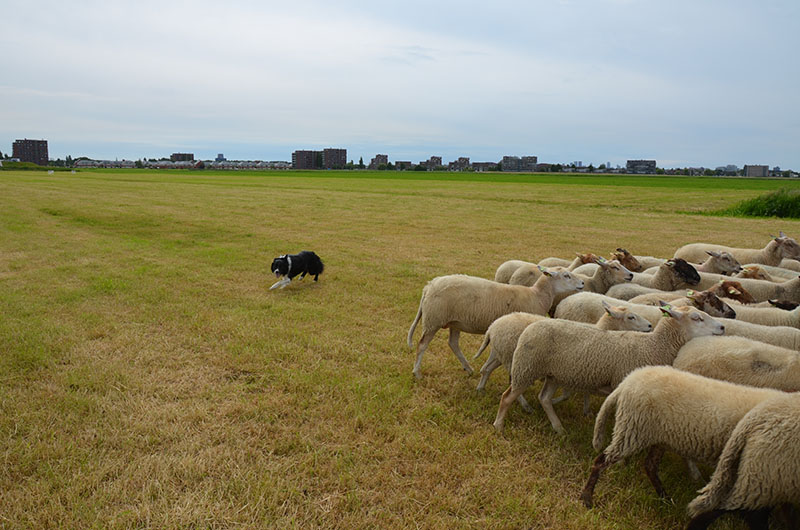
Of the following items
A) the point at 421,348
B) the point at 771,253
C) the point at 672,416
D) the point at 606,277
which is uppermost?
the point at 771,253

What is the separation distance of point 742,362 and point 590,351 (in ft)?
4.22

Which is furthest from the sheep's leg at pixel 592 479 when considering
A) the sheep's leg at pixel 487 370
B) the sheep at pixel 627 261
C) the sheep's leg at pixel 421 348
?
the sheep at pixel 627 261

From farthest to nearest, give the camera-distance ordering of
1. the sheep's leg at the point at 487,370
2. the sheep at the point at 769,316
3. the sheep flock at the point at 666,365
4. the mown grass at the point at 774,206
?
the mown grass at the point at 774,206 < the sheep at the point at 769,316 < the sheep's leg at the point at 487,370 < the sheep flock at the point at 666,365

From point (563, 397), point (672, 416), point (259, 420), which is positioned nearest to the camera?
point (672, 416)

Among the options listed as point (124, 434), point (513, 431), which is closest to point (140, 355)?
point (124, 434)

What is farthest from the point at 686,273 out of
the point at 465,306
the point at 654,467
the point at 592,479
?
the point at 592,479

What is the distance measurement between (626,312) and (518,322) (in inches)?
46.9

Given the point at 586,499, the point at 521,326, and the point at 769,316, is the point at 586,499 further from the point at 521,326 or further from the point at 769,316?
the point at 769,316

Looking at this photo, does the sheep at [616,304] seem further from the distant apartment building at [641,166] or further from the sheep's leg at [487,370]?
the distant apartment building at [641,166]

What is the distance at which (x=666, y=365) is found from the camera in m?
4.66

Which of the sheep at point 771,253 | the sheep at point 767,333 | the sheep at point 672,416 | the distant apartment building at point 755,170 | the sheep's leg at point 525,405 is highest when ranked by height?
the distant apartment building at point 755,170

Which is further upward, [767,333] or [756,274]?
[756,274]

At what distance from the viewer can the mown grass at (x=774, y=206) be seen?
82.0ft

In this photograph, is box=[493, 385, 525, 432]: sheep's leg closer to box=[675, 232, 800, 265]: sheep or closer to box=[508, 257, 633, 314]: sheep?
box=[508, 257, 633, 314]: sheep
